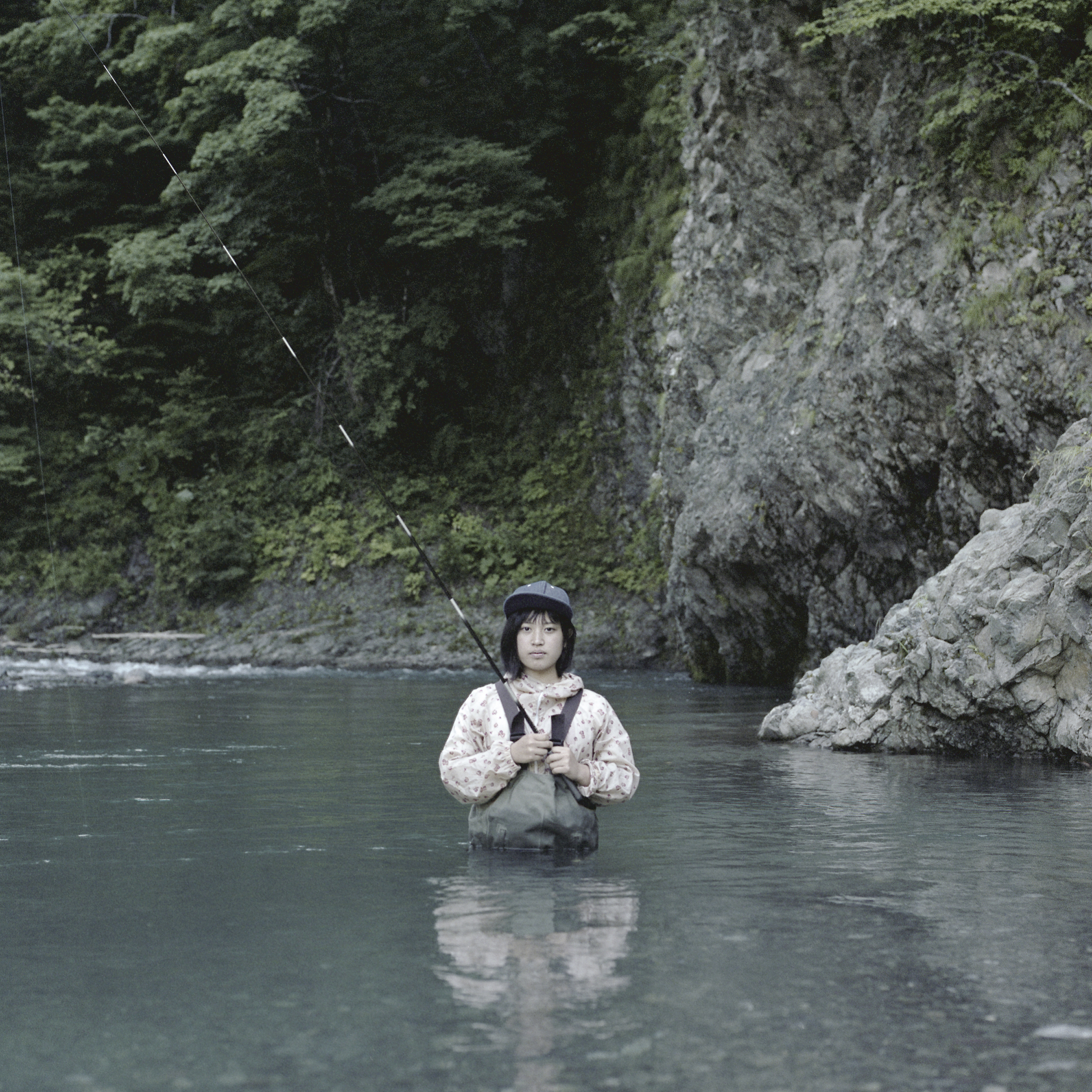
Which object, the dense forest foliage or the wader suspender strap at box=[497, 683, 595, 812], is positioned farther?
the dense forest foliage

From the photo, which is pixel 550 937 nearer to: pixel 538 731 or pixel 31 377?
pixel 538 731

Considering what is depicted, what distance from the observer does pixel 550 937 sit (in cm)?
434

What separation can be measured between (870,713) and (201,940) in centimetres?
693

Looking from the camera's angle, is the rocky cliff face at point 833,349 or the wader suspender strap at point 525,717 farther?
the rocky cliff face at point 833,349

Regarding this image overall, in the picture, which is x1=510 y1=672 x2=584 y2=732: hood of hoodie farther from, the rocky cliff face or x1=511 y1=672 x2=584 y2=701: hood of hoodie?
the rocky cliff face

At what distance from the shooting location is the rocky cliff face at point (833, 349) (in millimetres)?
12445

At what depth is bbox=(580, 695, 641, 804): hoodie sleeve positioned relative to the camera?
5289mm

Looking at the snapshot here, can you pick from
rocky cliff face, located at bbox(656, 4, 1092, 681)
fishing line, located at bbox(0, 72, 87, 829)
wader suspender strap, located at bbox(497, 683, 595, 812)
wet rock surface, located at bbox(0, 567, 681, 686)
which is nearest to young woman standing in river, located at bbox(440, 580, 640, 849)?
wader suspender strap, located at bbox(497, 683, 595, 812)

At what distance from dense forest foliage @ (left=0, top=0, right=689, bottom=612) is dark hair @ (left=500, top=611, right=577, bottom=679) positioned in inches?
662

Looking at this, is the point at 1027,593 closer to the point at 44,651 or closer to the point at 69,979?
the point at 69,979

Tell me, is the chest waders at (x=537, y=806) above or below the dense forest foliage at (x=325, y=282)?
below

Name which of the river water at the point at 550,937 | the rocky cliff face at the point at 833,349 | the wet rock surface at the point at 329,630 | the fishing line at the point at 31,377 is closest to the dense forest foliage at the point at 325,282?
the fishing line at the point at 31,377

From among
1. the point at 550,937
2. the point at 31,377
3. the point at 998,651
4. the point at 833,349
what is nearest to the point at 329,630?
the point at 31,377

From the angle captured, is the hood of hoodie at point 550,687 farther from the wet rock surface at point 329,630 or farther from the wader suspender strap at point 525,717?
the wet rock surface at point 329,630
